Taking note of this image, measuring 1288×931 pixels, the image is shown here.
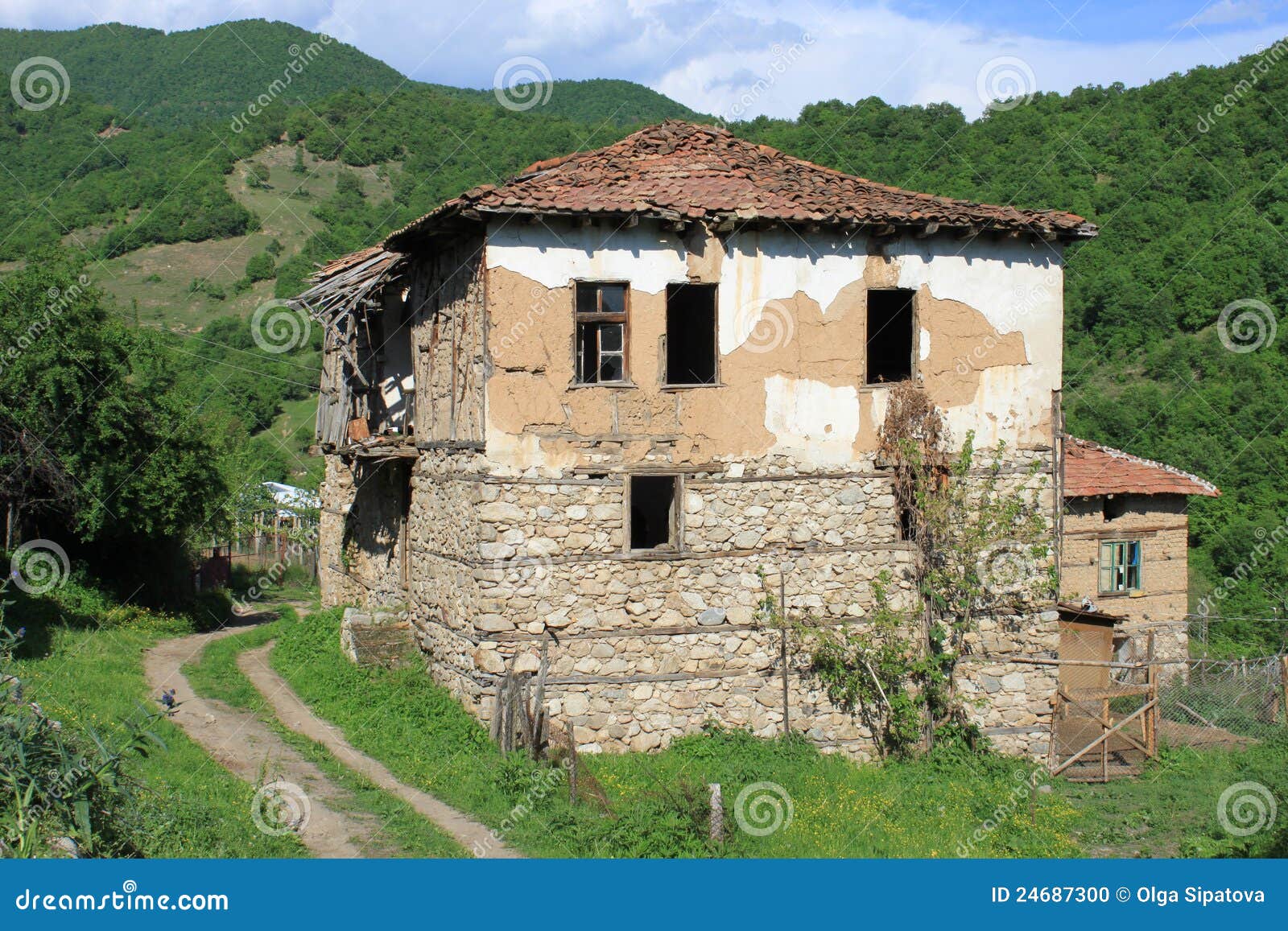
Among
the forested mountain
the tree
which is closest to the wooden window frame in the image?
the tree

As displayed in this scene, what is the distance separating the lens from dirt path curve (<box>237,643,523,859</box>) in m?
10.2

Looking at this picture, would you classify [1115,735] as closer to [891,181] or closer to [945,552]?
[945,552]

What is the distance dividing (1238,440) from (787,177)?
86.7 ft

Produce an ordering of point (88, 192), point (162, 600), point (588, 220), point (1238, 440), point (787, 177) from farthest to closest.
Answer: point (88, 192)
point (1238, 440)
point (162, 600)
point (787, 177)
point (588, 220)

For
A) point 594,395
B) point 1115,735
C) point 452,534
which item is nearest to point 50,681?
point 452,534

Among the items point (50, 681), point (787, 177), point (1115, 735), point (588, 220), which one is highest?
point (787, 177)

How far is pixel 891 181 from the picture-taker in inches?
1403

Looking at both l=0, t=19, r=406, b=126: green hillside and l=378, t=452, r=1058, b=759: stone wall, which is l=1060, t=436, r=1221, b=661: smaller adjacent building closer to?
l=378, t=452, r=1058, b=759: stone wall

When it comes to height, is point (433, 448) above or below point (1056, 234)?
below

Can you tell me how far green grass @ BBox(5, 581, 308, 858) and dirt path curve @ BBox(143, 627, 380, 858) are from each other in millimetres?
264

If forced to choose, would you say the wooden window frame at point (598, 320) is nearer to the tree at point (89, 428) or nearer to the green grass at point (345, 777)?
the green grass at point (345, 777)

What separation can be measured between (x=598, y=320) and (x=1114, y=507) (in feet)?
50.8

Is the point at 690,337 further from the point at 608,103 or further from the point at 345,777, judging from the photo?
the point at 608,103

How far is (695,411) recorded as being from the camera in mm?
13688
